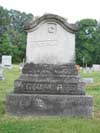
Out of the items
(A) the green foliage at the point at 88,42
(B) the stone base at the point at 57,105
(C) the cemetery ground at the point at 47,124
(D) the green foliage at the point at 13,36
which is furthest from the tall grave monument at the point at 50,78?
(A) the green foliage at the point at 88,42

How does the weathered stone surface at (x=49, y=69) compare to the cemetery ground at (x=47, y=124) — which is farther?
the weathered stone surface at (x=49, y=69)

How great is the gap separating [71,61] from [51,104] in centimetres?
123

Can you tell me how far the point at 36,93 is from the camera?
28.0ft

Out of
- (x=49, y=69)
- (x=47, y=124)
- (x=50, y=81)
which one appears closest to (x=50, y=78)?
(x=50, y=81)

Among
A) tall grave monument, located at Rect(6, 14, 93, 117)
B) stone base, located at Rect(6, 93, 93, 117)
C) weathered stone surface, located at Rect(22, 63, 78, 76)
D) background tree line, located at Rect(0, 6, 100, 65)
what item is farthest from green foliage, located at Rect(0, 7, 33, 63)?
stone base, located at Rect(6, 93, 93, 117)

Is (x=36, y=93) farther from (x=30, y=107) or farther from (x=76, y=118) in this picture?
(x=76, y=118)

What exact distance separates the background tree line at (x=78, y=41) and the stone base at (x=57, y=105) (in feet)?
184

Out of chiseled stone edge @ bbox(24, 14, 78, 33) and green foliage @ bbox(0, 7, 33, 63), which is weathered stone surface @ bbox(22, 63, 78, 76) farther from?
green foliage @ bbox(0, 7, 33, 63)

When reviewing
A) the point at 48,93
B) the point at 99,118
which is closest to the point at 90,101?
the point at 99,118

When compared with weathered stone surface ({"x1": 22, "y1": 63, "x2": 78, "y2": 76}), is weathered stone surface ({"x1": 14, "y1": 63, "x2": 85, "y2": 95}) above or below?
below

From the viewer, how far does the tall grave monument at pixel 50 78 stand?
8.28 m

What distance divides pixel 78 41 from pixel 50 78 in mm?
68894

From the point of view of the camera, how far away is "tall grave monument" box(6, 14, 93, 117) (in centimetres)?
828

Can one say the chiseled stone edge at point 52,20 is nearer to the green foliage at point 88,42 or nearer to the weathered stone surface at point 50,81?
the weathered stone surface at point 50,81
